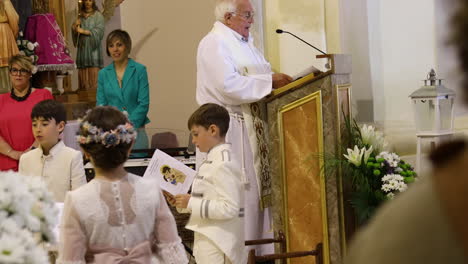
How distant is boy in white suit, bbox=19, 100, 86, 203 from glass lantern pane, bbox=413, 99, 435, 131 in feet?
7.79

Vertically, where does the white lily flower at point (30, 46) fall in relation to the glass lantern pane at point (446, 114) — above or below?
above

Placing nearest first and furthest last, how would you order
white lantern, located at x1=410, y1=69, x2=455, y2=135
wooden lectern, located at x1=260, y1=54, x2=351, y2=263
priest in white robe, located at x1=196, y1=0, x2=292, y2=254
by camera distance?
wooden lectern, located at x1=260, y1=54, x2=351, y2=263
white lantern, located at x1=410, y1=69, x2=455, y2=135
priest in white robe, located at x1=196, y1=0, x2=292, y2=254

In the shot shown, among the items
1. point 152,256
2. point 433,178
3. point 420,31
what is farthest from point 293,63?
point 433,178

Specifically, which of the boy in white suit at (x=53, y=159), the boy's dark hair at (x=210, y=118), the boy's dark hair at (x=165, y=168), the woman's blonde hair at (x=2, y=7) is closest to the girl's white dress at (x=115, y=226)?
the boy's dark hair at (x=210, y=118)

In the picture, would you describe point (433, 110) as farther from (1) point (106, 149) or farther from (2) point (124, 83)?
(2) point (124, 83)

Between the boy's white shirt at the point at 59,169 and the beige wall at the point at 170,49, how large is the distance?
17.9 ft

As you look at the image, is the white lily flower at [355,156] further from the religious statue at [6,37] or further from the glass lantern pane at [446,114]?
the religious statue at [6,37]

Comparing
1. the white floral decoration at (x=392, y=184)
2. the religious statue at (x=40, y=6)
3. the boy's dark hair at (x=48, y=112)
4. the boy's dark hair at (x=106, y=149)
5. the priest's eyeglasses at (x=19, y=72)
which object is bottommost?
the white floral decoration at (x=392, y=184)

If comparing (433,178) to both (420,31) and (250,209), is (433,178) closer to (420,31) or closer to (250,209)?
(250,209)

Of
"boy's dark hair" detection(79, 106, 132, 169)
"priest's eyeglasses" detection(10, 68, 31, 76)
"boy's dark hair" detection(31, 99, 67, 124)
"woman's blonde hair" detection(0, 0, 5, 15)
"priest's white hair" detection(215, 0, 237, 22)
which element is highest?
"woman's blonde hair" detection(0, 0, 5, 15)

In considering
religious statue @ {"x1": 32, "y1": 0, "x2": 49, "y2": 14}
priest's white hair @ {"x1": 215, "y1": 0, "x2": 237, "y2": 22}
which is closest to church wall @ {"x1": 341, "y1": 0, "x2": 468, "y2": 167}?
priest's white hair @ {"x1": 215, "y1": 0, "x2": 237, "y2": 22}

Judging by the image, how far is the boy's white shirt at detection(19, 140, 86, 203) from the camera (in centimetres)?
521

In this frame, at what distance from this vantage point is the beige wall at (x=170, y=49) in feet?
36.0

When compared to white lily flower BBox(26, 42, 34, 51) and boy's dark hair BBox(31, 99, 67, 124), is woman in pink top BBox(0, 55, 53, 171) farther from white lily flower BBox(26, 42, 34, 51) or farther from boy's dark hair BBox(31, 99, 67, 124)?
white lily flower BBox(26, 42, 34, 51)
